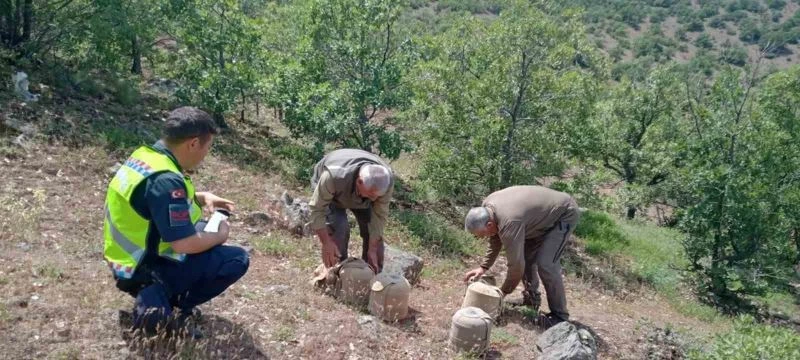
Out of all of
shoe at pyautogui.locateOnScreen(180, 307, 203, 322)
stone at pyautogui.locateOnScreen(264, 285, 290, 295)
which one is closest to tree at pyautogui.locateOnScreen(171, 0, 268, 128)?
stone at pyautogui.locateOnScreen(264, 285, 290, 295)

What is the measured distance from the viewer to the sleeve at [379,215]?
243 inches

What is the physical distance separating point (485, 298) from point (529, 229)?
916 mm

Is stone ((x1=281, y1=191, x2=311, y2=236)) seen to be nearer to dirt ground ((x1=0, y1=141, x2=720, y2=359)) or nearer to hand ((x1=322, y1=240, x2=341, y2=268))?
dirt ground ((x1=0, y1=141, x2=720, y2=359))

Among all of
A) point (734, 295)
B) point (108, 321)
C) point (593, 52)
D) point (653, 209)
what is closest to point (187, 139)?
point (108, 321)

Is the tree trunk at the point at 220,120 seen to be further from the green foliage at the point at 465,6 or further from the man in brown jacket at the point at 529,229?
the green foliage at the point at 465,6

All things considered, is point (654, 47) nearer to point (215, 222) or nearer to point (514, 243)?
point (514, 243)

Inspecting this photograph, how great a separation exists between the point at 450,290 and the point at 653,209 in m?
19.1

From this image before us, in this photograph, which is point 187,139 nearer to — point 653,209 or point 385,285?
point 385,285

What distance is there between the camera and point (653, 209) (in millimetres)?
24438

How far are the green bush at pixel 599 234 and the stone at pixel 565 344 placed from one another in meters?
7.04

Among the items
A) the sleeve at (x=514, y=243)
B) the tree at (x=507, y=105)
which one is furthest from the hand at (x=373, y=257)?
the tree at (x=507, y=105)

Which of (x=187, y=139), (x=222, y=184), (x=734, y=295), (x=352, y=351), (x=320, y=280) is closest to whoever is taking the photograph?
(x=187, y=139)

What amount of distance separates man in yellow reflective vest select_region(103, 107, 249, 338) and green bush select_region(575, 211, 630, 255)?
380 inches

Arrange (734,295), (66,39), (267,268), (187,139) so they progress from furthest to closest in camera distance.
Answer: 1. (734,295)
2. (66,39)
3. (267,268)
4. (187,139)
